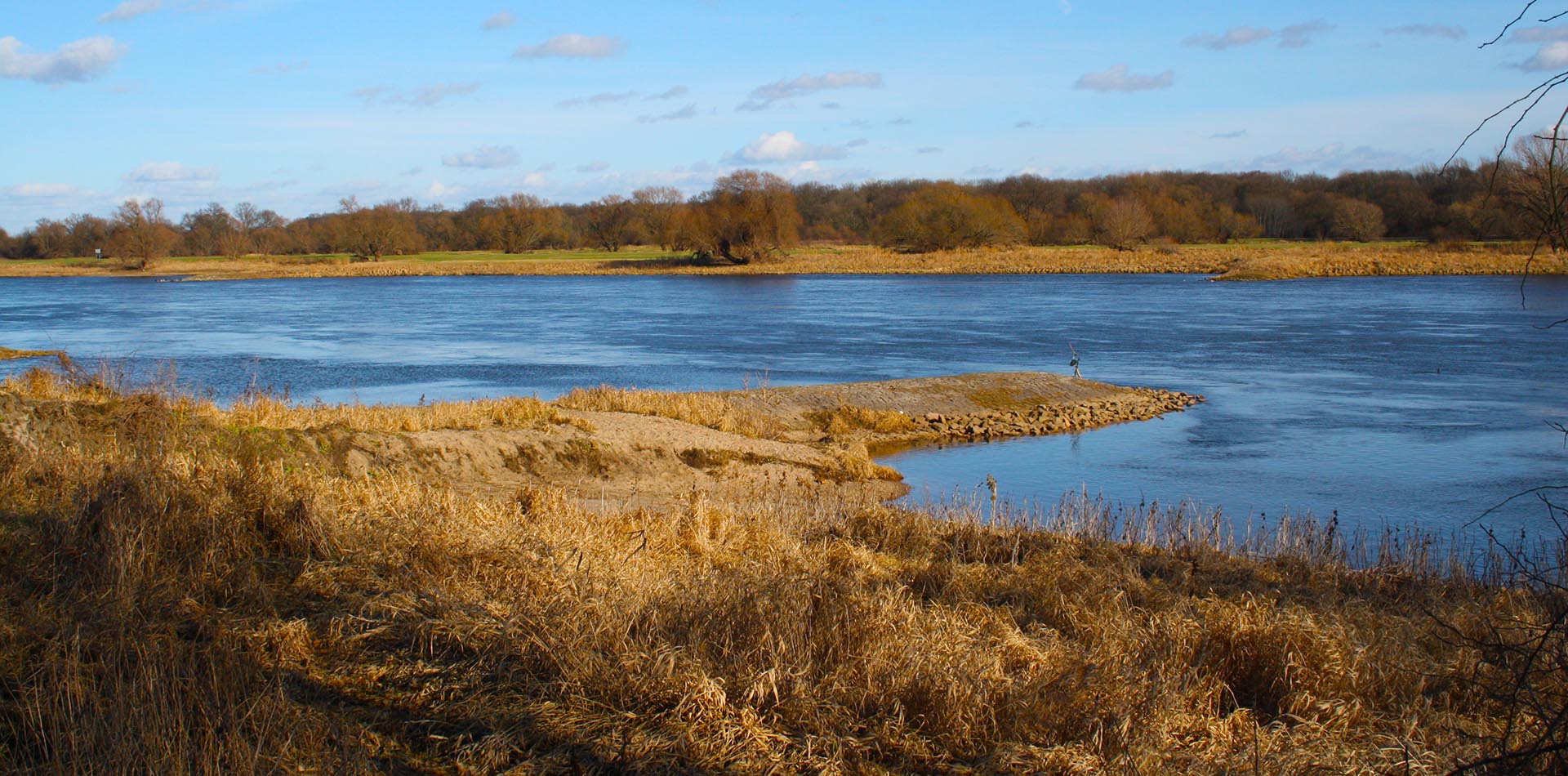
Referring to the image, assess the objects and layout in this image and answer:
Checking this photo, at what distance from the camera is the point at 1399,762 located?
185 inches

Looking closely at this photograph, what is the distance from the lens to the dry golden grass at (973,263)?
69.8 meters

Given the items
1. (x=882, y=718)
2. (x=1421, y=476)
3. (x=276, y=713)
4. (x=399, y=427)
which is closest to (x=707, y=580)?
(x=882, y=718)

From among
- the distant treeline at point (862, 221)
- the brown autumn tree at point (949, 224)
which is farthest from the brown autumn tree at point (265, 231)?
the brown autumn tree at point (949, 224)

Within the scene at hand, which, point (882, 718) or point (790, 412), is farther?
point (790, 412)

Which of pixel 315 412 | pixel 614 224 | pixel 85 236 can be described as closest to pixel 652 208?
pixel 614 224

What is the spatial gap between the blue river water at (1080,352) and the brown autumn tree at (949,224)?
25759 millimetres

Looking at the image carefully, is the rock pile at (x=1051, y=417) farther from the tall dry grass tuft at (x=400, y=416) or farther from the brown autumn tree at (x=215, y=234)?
the brown autumn tree at (x=215, y=234)

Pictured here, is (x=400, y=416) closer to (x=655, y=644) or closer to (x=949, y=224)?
(x=655, y=644)

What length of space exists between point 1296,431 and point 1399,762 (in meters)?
17.7

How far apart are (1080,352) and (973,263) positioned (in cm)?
5329

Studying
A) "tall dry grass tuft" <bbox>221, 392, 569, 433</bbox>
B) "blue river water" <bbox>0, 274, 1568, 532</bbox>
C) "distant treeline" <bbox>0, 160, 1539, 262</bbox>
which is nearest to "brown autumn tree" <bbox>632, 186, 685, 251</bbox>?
"distant treeline" <bbox>0, 160, 1539, 262</bbox>

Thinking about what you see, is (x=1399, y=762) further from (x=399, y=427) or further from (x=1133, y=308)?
(x=1133, y=308)

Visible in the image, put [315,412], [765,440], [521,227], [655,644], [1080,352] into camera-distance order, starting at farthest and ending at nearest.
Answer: [521,227]
[1080,352]
[765,440]
[315,412]
[655,644]

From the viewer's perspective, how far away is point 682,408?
62.7ft
